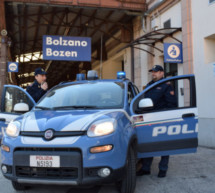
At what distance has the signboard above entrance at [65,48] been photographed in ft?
36.7

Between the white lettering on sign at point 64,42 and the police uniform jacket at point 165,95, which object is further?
Result: the white lettering on sign at point 64,42

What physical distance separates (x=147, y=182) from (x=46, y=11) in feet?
39.7

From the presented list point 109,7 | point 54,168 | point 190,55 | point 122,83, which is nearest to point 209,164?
point 122,83

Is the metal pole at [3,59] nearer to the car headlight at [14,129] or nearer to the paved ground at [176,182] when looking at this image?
the paved ground at [176,182]

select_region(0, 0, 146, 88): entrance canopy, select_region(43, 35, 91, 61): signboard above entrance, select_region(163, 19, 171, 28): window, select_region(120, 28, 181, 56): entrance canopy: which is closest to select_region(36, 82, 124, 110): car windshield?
select_region(120, 28, 181, 56): entrance canopy

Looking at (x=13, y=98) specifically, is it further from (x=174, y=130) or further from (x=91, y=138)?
(x=174, y=130)

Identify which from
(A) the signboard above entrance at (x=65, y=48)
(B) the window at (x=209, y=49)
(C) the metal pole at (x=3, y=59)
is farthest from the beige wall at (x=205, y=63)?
(C) the metal pole at (x=3, y=59)

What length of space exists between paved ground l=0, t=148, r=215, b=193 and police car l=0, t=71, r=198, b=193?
411mm

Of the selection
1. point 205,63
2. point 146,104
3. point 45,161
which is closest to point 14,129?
point 45,161

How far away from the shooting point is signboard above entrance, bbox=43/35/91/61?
1119cm

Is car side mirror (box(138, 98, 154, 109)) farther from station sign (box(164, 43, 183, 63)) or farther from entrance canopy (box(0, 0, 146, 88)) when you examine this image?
entrance canopy (box(0, 0, 146, 88))

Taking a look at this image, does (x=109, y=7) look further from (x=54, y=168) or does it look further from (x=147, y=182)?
(x=54, y=168)

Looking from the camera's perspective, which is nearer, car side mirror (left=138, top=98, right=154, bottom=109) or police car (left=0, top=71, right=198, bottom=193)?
police car (left=0, top=71, right=198, bottom=193)

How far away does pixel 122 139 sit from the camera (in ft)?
10.2
